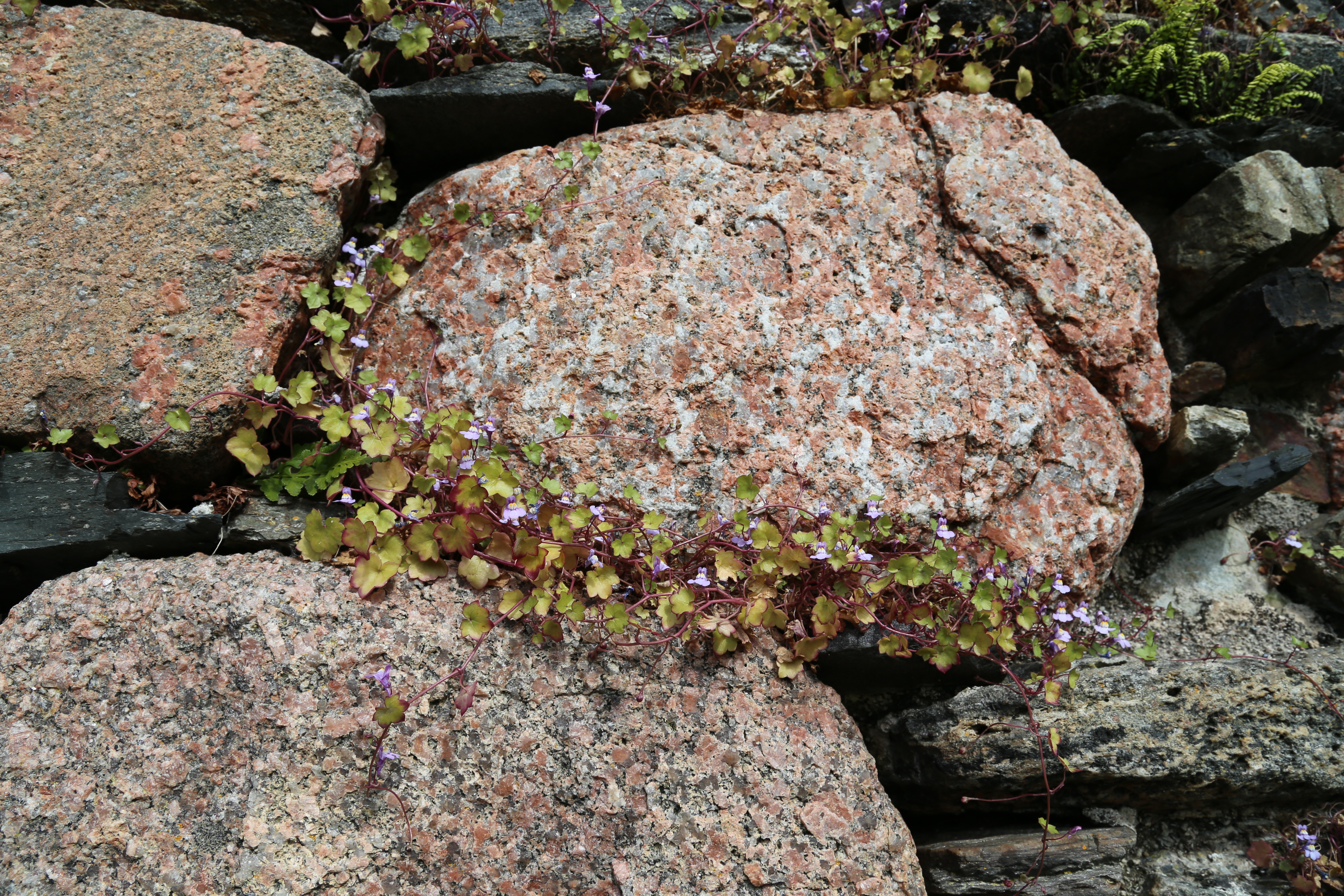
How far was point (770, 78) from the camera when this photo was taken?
3287 mm

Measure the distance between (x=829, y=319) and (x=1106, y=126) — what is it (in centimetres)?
177

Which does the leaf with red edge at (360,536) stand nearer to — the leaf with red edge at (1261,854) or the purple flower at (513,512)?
the purple flower at (513,512)

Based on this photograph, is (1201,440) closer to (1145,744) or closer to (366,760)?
(1145,744)

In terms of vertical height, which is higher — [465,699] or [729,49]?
[729,49]

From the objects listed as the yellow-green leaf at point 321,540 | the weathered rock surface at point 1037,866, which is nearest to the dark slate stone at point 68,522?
the yellow-green leaf at point 321,540

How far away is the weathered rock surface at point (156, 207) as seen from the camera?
8.20ft

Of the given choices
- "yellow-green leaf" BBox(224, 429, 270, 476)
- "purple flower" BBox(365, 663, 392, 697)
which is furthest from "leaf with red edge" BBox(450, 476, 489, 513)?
"yellow-green leaf" BBox(224, 429, 270, 476)

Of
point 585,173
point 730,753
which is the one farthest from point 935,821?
point 585,173

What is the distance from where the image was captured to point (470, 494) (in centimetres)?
246

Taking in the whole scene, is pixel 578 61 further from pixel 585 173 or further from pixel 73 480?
pixel 73 480

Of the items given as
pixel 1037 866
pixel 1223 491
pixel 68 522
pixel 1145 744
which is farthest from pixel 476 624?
pixel 1223 491

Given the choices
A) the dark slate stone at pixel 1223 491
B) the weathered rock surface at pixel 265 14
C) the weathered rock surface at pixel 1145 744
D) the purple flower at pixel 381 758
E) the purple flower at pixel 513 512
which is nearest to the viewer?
the purple flower at pixel 381 758

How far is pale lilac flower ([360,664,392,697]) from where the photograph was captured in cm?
221

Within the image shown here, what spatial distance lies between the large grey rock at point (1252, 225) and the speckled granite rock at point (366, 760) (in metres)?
2.54
